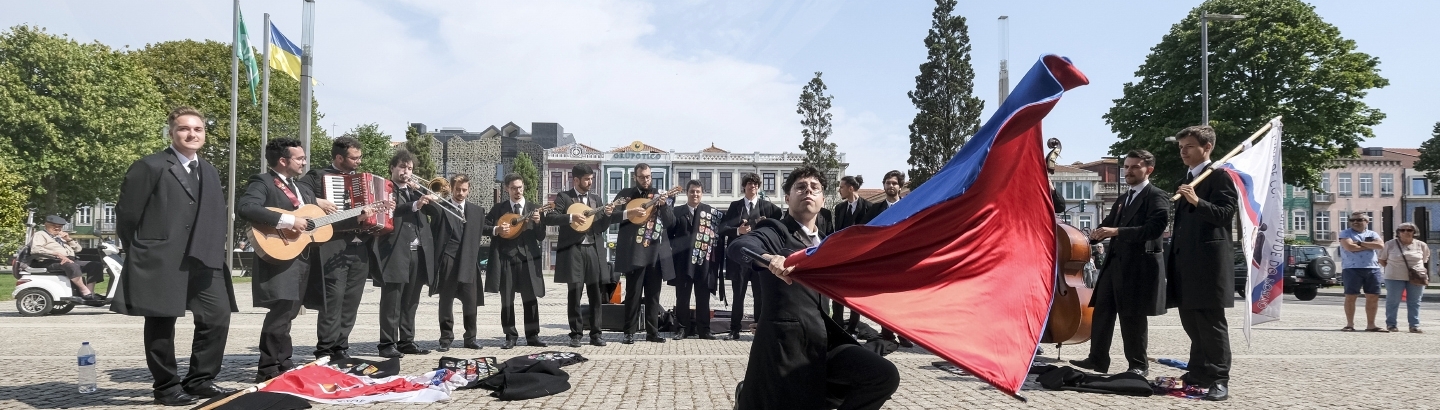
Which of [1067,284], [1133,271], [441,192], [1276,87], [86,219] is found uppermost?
[1276,87]

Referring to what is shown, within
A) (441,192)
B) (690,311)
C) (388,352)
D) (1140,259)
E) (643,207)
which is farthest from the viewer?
(690,311)

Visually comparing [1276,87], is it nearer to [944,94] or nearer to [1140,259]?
[944,94]

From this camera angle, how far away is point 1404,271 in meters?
13.6

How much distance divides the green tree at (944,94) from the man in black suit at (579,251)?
41.2 meters

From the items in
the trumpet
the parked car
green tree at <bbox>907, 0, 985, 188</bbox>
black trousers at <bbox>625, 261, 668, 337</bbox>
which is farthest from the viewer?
green tree at <bbox>907, 0, 985, 188</bbox>

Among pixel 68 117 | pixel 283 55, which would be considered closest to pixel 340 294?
pixel 283 55

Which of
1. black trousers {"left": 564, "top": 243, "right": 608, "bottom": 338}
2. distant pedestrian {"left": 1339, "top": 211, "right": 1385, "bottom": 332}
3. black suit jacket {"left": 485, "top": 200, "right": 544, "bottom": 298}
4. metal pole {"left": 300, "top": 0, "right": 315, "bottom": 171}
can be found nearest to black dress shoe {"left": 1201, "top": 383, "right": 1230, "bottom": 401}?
black trousers {"left": 564, "top": 243, "right": 608, "bottom": 338}

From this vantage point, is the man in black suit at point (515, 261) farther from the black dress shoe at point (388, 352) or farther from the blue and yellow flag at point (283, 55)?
the blue and yellow flag at point (283, 55)

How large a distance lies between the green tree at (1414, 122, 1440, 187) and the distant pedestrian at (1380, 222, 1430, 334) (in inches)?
1842

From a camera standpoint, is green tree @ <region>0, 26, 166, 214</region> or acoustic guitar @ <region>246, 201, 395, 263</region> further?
green tree @ <region>0, 26, 166, 214</region>

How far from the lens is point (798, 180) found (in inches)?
190

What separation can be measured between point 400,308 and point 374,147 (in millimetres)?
51950

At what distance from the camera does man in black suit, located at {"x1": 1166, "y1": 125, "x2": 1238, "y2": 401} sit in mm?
6535

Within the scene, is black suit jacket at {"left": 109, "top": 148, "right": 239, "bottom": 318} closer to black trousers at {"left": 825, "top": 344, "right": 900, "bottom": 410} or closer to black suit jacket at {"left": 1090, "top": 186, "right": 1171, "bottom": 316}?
black trousers at {"left": 825, "top": 344, "right": 900, "bottom": 410}
